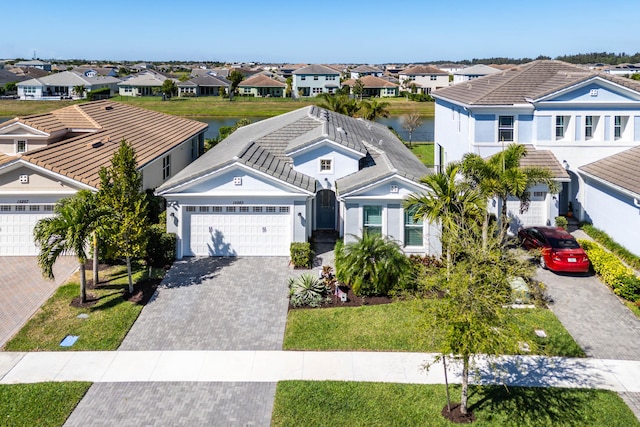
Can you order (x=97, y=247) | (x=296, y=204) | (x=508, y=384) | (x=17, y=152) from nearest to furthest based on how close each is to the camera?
(x=508, y=384) → (x=97, y=247) → (x=296, y=204) → (x=17, y=152)

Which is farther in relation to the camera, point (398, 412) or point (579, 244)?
point (579, 244)

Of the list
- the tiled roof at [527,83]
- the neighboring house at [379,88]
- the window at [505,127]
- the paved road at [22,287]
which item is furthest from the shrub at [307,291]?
the neighboring house at [379,88]

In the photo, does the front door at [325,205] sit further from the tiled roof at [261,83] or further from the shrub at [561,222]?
the tiled roof at [261,83]

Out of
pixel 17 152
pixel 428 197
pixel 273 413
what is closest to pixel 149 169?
pixel 17 152

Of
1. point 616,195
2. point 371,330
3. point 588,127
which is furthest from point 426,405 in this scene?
point 588,127

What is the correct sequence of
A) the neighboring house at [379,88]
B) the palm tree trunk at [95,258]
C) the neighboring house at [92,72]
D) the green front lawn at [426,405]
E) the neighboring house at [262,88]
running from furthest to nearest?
the neighboring house at [92,72] → the neighboring house at [379,88] → the neighboring house at [262,88] → the palm tree trunk at [95,258] → the green front lawn at [426,405]

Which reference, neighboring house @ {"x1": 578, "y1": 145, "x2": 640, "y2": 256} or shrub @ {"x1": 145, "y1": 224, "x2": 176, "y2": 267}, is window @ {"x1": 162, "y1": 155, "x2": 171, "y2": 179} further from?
neighboring house @ {"x1": 578, "y1": 145, "x2": 640, "y2": 256}

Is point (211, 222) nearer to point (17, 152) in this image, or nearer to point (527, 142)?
point (17, 152)
